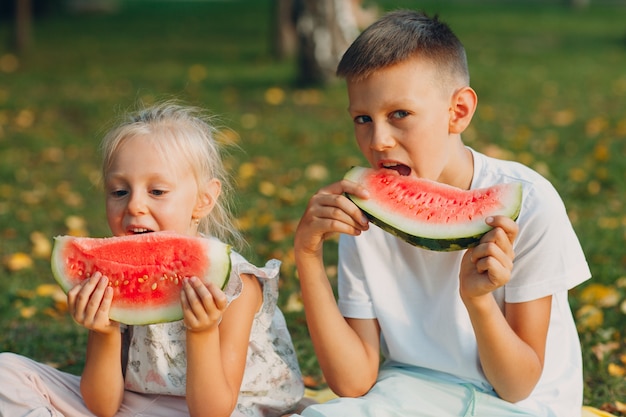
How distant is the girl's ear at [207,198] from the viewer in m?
3.18

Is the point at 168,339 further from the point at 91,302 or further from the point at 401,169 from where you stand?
the point at 401,169

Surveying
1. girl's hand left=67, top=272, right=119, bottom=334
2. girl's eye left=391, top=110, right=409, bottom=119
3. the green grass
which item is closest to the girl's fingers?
girl's hand left=67, top=272, right=119, bottom=334

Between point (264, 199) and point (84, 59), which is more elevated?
point (84, 59)

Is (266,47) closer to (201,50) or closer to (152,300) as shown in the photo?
(201,50)

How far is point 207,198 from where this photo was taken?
126 inches

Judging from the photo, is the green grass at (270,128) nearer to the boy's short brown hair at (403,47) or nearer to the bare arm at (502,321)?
the bare arm at (502,321)

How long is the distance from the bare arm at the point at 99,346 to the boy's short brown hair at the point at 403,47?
3.54ft

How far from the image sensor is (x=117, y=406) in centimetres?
306

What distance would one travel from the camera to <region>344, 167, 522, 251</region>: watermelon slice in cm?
281

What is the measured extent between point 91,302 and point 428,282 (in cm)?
113

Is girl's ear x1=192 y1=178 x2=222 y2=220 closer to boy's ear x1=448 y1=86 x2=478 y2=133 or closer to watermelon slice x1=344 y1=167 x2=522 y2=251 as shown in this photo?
watermelon slice x1=344 y1=167 x2=522 y2=251

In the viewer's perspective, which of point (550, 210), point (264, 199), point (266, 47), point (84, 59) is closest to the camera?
point (550, 210)

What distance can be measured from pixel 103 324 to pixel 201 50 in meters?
13.5

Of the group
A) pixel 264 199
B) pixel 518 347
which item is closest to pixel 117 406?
pixel 518 347
